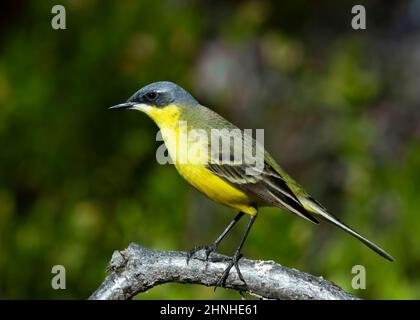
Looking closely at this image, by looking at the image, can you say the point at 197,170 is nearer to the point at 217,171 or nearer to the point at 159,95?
the point at 217,171

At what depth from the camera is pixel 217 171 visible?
15.8ft

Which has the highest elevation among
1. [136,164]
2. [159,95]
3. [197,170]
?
[159,95]

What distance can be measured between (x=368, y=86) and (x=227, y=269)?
16.9 ft

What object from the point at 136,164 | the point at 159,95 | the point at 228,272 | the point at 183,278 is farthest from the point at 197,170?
the point at 136,164

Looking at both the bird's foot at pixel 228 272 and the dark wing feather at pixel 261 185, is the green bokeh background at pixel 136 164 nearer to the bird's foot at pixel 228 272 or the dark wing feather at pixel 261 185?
the dark wing feather at pixel 261 185

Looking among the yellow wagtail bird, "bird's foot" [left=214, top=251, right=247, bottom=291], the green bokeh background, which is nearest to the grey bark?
"bird's foot" [left=214, top=251, right=247, bottom=291]

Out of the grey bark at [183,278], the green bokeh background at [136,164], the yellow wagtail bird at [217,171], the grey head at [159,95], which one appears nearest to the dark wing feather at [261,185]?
the yellow wagtail bird at [217,171]

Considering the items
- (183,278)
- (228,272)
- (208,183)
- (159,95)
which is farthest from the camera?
(159,95)

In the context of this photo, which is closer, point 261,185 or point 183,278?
point 183,278

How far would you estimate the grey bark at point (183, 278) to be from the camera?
3.76 metres

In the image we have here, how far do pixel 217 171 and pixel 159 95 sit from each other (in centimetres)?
61

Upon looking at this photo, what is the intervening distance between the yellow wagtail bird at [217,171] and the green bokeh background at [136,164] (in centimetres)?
157

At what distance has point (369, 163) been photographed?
8.09 m

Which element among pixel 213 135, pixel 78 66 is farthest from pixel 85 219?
pixel 213 135
